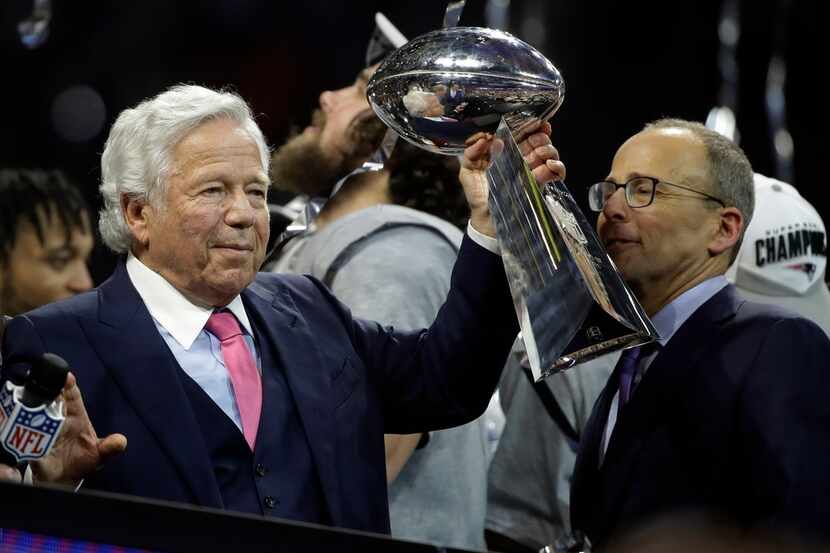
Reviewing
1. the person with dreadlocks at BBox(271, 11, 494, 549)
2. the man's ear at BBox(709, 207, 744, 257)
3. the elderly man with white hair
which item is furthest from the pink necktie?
the man's ear at BBox(709, 207, 744, 257)

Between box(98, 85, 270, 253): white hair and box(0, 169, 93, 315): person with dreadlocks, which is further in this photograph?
box(0, 169, 93, 315): person with dreadlocks

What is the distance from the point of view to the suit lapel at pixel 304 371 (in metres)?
1.89

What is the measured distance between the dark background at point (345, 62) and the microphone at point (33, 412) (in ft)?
7.90

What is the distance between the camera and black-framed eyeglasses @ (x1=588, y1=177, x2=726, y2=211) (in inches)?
85.4

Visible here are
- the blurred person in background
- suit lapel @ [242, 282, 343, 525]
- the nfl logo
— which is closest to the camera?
the nfl logo

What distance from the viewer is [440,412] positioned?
203 cm

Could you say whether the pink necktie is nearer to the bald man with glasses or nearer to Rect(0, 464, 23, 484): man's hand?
Rect(0, 464, 23, 484): man's hand

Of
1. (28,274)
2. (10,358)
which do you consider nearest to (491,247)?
(10,358)

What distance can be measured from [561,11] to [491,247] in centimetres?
321

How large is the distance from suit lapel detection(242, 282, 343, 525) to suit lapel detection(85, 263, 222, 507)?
159 mm

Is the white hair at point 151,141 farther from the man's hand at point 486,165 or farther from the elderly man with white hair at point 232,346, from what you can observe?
the man's hand at point 486,165

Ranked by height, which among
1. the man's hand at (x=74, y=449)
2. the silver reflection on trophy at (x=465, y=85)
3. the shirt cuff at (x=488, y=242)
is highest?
the silver reflection on trophy at (x=465, y=85)

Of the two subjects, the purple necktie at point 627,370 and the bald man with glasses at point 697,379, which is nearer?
the bald man with glasses at point 697,379

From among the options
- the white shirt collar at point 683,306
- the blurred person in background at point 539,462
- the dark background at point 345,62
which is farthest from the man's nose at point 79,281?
the white shirt collar at point 683,306
